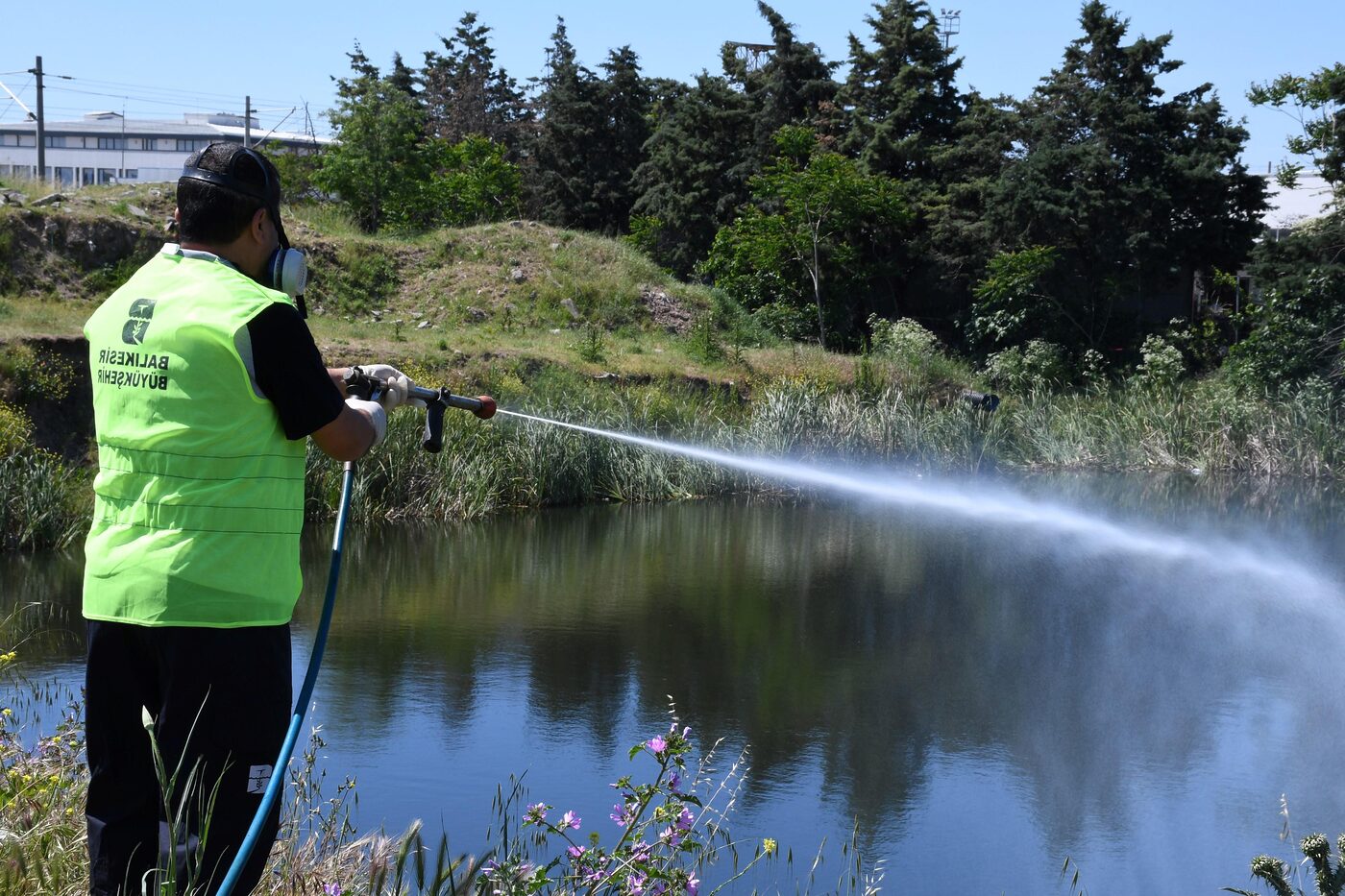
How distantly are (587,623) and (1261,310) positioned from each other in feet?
57.5

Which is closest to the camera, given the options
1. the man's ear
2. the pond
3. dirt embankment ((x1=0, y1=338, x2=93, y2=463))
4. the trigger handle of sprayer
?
the man's ear

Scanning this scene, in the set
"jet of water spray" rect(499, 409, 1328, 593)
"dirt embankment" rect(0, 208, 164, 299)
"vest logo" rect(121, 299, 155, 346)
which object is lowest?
"jet of water spray" rect(499, 409, 1328, 593)

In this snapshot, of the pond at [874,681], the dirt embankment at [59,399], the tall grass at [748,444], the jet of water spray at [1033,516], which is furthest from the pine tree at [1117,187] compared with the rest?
the dirt embankment at [59,399]

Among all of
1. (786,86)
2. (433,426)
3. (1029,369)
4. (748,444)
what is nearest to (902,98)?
(786,86)

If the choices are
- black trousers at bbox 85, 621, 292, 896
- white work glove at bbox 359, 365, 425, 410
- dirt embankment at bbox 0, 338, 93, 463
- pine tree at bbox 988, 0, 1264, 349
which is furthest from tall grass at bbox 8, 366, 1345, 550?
black trousers at bbox 85, 621, 292, 896

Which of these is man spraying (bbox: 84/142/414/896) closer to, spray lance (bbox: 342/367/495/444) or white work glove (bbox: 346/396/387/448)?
white work glove (bbox: 346/396/387/448)

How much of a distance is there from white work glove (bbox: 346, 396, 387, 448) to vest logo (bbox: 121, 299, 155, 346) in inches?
18.1

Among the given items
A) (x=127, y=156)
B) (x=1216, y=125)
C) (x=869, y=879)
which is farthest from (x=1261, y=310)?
(x=127, y=156)

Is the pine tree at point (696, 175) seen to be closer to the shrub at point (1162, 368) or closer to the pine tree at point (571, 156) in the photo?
the pine tree at point (571, 156)

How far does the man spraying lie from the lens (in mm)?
2707

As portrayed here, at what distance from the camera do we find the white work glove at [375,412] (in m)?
3.00

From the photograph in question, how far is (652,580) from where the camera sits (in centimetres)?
1194

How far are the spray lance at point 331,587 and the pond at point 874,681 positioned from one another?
97.8 inches

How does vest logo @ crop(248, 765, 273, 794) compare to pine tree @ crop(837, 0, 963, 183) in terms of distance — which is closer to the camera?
vest logo @ crop(248, 765, 273, 794)
